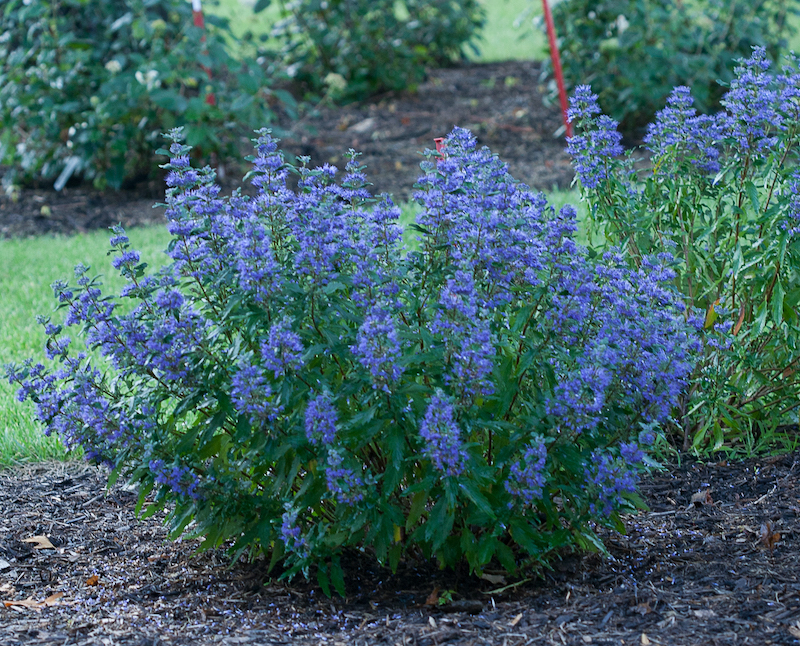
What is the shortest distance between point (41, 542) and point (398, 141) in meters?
6.74

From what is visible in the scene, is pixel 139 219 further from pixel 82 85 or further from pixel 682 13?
pixel 682 13

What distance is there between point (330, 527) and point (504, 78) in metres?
9.70

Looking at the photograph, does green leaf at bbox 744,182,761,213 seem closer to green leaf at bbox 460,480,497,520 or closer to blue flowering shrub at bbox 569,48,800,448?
blue flowering shrub at bbox 569,48,800,448

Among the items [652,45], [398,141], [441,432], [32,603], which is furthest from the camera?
[398,141]

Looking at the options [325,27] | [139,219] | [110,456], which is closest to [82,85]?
[139,219]

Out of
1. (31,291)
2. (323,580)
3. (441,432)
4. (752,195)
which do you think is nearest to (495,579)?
(323,580)

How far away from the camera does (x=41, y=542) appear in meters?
3.17

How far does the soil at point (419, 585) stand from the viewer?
7.98ft

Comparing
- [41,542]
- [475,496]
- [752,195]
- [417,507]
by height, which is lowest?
[41,542]

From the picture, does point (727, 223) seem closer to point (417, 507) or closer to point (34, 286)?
point (417, 507)

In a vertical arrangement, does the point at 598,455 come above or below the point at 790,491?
above

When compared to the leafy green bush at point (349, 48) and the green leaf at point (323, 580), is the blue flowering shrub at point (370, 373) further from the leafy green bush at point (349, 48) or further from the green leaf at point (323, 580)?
the leafy green bush at point (349, 48)

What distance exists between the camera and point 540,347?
98.1 inches

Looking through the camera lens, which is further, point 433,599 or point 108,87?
point 108,87
